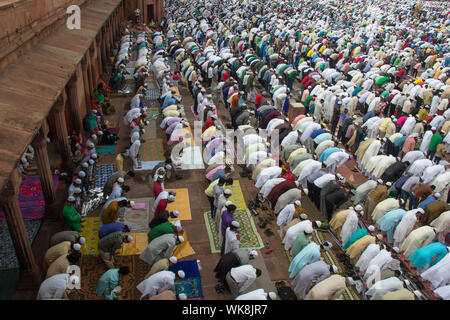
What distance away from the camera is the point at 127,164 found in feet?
37.9

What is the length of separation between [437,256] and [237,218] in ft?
14.2

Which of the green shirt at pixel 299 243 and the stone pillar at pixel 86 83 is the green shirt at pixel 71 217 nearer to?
the green shirt at pixel 299 243

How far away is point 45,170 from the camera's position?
8.38 meters

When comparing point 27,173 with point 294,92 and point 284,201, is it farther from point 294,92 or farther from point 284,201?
point 294,92

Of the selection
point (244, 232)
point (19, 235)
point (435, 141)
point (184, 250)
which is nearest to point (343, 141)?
Answer: point (435, 141)

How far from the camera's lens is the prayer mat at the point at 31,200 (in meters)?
8.92

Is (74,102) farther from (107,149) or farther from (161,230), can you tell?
(161,230)

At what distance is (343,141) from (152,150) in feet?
20.5

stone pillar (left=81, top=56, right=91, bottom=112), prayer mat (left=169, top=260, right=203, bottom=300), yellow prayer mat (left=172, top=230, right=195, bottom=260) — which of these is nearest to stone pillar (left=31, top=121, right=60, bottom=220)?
yellow prayer mat (left=172, top=230, right=195, bottom=260)

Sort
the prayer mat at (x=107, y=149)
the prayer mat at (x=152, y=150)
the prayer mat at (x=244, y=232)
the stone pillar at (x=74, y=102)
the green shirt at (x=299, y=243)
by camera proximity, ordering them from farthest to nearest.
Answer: the prayer mat at (x=107, y=149), the prayer mat at (x=152, y=150), the stone pillar at (x=74, y=102), the prayer mat at (x=244, y=232), the green shirt at (x=299, y=243)

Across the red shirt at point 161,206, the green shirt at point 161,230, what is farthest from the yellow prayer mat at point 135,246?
the green shirt at point 161,230

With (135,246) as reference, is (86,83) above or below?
above

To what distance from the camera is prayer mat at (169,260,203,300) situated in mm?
7415

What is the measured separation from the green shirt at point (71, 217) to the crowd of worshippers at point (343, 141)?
3004 mm
